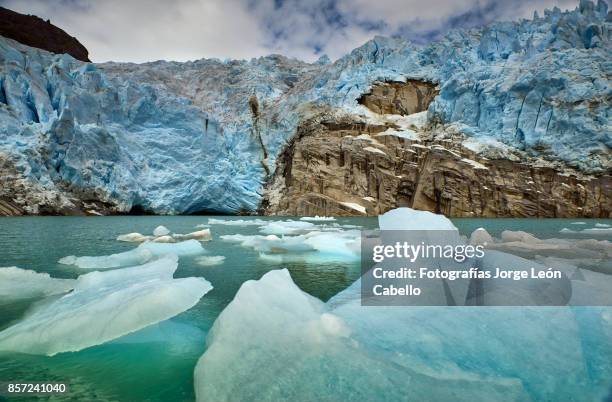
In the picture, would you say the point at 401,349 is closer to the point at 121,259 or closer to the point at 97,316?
the point at 97,316

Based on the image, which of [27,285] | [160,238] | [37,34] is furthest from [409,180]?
[37,34]

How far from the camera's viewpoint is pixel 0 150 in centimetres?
2558

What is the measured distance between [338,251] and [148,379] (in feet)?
22.8

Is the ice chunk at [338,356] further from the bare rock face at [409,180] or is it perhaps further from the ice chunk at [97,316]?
the bare rock face at [409,180]

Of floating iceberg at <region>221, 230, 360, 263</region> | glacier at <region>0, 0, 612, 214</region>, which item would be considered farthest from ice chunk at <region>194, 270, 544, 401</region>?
glacier at <region>0, 0, 612, 214</region>

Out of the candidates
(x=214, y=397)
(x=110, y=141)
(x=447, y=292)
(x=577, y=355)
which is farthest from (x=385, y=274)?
(x=110, y=141)

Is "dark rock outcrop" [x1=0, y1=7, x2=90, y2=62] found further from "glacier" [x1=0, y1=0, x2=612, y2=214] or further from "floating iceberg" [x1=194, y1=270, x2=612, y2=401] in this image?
"floating iceberg" [x1=194, y1=270, x2=612, y2=401]

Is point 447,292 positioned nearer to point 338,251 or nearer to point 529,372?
point 529,372

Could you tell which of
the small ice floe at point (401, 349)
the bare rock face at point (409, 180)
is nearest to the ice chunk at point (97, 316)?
the small ice floe at point (401, 349)

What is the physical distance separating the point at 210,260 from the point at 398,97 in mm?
35903

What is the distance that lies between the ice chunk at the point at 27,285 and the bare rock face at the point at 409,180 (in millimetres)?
30025

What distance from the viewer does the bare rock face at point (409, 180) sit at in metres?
31.4

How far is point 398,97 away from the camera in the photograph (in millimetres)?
39281

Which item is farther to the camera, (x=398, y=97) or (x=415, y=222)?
(x=398, y=97)
